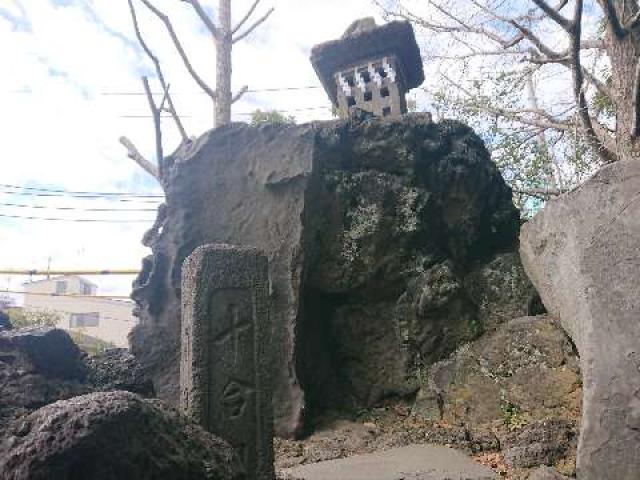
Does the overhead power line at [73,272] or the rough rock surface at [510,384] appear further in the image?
the overhead power line at [73,272]

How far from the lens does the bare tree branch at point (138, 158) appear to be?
931 cm

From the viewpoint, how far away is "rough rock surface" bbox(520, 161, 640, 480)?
3176mm

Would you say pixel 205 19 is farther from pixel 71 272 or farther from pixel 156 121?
pixel 71 272

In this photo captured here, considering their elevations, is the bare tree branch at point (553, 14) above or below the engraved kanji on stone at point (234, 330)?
above

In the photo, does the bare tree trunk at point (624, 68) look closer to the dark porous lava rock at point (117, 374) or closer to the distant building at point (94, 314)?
the dark porous lava rock at point (117, 374)

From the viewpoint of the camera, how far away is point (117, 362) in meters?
4.58

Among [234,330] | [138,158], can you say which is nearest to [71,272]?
[138,158]

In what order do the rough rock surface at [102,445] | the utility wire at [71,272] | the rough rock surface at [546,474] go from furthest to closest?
the utility wire at [71,272] < the rough rock surface at [546,474] < the rough rock surface at [102,445]

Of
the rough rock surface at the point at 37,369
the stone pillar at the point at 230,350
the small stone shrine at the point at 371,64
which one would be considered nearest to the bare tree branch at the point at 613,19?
the small stone shrine at the point at 371,64

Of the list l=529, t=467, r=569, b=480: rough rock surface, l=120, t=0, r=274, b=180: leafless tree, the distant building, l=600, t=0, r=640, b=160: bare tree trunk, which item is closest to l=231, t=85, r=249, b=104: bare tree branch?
l=120, t=0, r=274, b=180: leafless tree

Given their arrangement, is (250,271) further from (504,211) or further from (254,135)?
(504,211)

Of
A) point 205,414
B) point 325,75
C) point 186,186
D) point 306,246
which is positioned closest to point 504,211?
point 306,246

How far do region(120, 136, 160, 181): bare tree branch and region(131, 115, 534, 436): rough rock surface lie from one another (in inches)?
68.2

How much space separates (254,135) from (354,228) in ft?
6.50
